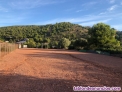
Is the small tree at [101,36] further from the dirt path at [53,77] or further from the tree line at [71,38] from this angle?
the dirt path at [53,77]

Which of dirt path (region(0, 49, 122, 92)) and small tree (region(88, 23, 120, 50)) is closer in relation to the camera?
dirt path (region(0, 49, 122, 92))

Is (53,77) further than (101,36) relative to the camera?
No

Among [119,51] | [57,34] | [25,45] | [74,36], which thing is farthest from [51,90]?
[57,34]

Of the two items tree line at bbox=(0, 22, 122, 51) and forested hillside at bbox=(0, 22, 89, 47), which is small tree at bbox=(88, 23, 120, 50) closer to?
tree line at bbox=(0, 22, 122, 51)

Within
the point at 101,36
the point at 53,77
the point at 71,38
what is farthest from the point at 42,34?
the point at 53,77

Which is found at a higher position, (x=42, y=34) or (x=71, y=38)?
(x=42, y=34)

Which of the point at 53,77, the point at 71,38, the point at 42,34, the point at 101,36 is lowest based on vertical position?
the point at 53,77

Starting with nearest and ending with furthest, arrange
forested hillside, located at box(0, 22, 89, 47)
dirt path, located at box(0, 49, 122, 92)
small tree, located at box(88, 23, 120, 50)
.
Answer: dirt path, located at box(0, 49, 122, 92) → small tree, located at box(88, 23, 120, 50) → forested hillside, located at box(0, 22, 89, 47)

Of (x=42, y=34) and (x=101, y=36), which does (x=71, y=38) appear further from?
(x=101, y=36)

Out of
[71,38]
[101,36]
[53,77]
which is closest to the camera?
[53,77]

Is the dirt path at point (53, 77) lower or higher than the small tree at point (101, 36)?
lower

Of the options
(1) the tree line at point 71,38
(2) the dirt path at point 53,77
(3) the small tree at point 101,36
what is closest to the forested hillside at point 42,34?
(1) the tree line at point 71,38

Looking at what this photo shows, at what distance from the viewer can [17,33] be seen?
76750mm

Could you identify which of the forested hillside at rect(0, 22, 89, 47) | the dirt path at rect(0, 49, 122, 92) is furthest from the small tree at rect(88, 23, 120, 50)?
the forested hillside at rect(0, 22, 89, 47)
